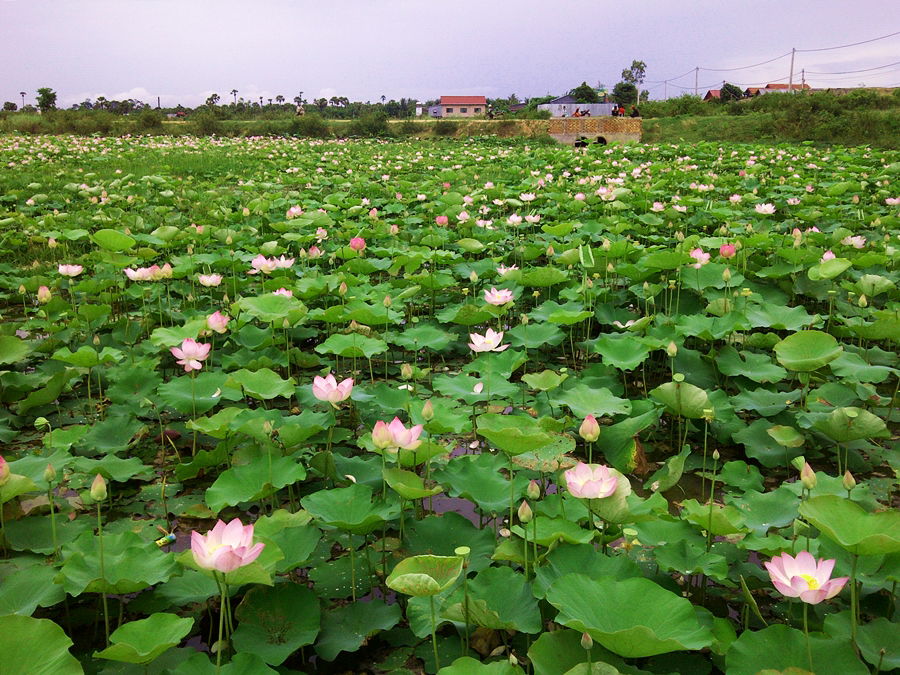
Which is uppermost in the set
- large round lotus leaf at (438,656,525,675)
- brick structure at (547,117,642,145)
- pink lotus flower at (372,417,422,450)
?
brick structure at (547,117,642,145)

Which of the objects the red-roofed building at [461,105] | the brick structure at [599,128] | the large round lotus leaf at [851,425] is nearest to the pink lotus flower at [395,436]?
the large round lotus leaf at [851,425]

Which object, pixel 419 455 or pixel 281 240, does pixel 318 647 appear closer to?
pixel 419 455

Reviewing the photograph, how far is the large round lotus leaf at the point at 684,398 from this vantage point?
1.92 m

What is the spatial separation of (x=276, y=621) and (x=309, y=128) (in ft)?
78.4

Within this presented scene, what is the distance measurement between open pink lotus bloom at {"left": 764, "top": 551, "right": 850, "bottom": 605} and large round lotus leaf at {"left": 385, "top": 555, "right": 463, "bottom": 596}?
1.72 ft

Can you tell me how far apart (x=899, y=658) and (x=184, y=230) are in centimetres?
435

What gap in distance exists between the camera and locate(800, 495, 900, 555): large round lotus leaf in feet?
3.73

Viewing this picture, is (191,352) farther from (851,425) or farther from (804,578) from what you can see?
(851,425)

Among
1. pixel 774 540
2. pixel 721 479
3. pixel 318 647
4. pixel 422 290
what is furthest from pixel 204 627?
pixel 422 290

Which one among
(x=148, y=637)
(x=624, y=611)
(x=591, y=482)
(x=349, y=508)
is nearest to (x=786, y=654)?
(x=624, y=611)

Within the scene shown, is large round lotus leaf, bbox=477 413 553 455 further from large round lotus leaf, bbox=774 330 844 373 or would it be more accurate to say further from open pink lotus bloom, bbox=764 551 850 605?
large round lotus leaf, bbox=774 330 844 373

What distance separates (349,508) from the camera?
4.69 ft

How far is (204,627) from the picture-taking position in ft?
4.53

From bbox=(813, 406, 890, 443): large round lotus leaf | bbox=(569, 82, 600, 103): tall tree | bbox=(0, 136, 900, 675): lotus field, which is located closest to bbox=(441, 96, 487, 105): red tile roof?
bbox=(569, 82, 600, 103): tall tree
